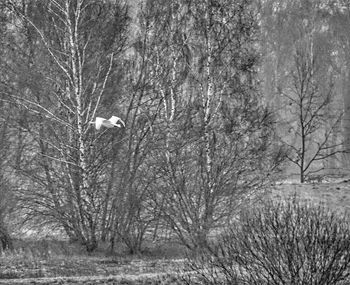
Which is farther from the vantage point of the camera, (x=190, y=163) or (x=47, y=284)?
(x=190, y=163)

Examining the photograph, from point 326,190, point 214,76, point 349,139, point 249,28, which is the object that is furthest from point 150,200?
point 349,139

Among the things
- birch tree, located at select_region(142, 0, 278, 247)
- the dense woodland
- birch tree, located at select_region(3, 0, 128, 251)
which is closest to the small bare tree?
birch tree, located at select_region(142, 0, 278, 247)

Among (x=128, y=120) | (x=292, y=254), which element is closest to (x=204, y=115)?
(x=128, y=120)

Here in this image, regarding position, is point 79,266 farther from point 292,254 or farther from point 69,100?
point 292,254

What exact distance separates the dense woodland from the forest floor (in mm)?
585

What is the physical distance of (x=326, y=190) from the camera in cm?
2170

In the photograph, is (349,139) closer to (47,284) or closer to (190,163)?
(190,163)

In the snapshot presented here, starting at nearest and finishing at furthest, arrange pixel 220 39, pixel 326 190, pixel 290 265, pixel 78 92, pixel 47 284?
pixel 290 265
pixel 47 284
pixel 78 92
pixel 220 39
pixel 326 190

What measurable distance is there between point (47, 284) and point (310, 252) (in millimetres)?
4355

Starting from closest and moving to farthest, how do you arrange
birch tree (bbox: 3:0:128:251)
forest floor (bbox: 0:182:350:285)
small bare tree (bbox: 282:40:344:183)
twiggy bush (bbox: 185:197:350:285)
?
twiggy bush (bbox: 185:197:350:285) → forest floor (bbox: 0:182:350:285) → birch tree (bbox: 3:0:128:251) → small bare tree (bbox: 282:40:344:183)

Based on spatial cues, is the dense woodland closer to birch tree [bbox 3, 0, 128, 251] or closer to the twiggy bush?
birch tree [bbox 3, 0, 128, 251]

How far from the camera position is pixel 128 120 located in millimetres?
18172

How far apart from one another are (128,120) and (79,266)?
20.0 ft

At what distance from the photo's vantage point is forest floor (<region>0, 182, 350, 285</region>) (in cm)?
1052
